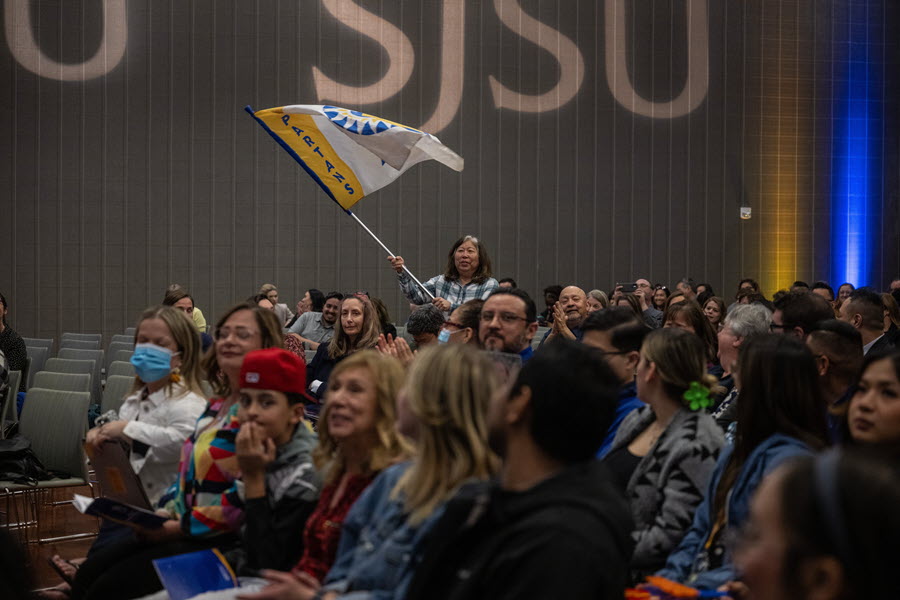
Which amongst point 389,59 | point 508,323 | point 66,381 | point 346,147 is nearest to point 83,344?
point 66,381

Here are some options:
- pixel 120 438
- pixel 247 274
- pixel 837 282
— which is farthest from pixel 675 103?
pixel 120 438

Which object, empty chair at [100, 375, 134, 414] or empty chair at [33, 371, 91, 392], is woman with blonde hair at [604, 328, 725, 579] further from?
empty chair at [33, 371, 91, 392]

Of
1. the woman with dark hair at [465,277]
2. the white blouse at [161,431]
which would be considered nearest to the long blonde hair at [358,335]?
the woman with dark hair at [465,277]

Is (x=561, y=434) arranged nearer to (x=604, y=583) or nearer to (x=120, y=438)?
(x=604, y=583)

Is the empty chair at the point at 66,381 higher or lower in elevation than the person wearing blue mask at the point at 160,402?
lower

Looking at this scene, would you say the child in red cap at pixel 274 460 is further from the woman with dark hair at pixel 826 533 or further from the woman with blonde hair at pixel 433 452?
the woman with dark hair at pixel 826 533

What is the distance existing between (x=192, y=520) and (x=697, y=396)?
1.60 meters

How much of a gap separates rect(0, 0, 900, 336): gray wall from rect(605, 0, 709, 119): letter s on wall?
3 centimetres

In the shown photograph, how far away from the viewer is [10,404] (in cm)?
641

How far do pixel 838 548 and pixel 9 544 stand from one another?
1077 mm

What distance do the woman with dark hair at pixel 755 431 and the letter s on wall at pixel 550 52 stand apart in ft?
35.9

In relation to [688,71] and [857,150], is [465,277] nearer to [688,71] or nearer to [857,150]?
[688,71]

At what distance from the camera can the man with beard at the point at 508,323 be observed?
13.6ft

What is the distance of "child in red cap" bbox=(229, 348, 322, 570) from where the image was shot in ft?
8.94
